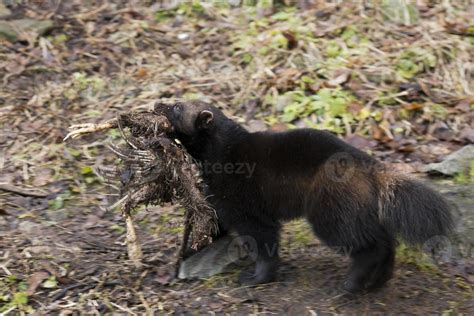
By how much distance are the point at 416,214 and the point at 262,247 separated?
109cm

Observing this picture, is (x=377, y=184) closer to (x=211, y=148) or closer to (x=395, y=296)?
(x=395, y=296)

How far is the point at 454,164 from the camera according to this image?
6.21 metres

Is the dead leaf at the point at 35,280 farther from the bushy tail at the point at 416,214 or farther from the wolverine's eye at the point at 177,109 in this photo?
the bushy tail at the point at 416,214

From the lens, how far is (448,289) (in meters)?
4.88

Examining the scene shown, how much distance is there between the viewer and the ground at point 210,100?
194 inches

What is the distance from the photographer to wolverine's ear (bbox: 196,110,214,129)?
5.20m

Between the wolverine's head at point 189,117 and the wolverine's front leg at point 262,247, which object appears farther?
the wolverine's head at point 189,117

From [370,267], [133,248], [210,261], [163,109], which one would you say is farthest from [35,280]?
[370,267]

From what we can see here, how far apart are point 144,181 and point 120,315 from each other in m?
0.89

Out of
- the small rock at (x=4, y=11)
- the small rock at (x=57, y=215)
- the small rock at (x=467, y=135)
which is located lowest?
the small rock at (x=57, y=215)

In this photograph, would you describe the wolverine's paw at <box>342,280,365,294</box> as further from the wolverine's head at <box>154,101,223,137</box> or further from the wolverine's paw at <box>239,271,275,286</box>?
the wolverine's head at <box>154,101,223,137</box>

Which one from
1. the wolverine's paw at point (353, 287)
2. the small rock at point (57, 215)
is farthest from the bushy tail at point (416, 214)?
the small rock at point (57, 215)

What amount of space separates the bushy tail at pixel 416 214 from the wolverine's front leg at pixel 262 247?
0.85 m

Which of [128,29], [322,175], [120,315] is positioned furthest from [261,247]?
[128,29]
